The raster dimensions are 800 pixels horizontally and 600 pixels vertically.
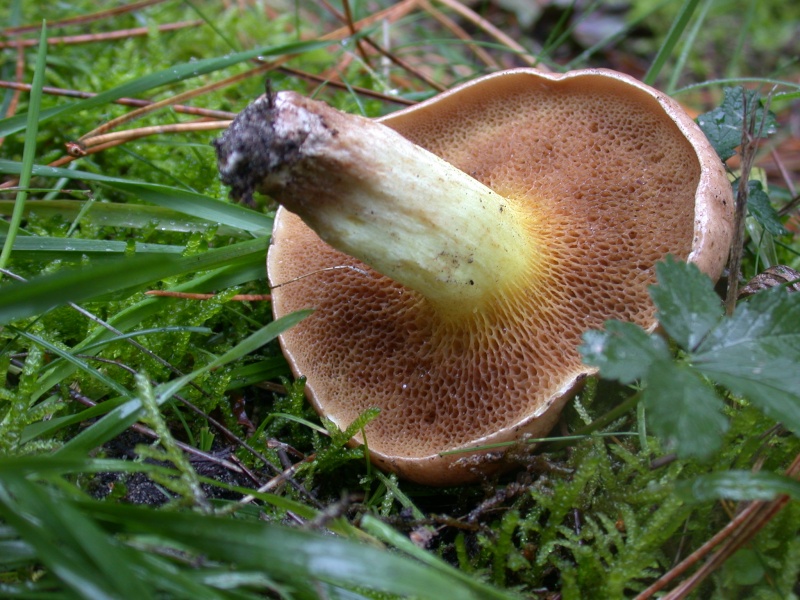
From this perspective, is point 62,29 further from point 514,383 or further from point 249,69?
point 514,383

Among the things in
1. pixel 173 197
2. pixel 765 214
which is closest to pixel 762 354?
pixel 765 214

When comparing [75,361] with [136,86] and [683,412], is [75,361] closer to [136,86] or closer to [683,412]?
[136,86]

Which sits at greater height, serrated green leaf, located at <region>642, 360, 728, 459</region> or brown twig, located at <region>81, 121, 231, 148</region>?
brown twig, located at <region>81, 121, 231, 148</region>

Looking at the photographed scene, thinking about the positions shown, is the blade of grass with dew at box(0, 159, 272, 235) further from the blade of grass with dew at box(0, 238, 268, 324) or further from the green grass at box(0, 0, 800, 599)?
the blade of grass with dew at box(0, 238, 268, 324)

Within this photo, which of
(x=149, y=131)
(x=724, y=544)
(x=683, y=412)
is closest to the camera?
(x=683, y=412)

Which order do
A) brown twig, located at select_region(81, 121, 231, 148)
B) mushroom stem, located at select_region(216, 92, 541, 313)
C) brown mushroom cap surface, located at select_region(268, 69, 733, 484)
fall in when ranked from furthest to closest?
brown twig, located at select_region(81, 121, 231, 148) → brown mushroom cap surface, located at select_region(268, 69, 733, 484) → mushroom stem, located at select_region(216, 92, 541, 313)

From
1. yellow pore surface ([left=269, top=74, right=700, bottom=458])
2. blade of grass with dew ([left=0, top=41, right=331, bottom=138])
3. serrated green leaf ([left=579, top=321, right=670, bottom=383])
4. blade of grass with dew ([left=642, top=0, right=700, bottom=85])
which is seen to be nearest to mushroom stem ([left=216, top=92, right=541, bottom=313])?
yellow pore surface ([left=269, top=74, right=700, bottom=458])

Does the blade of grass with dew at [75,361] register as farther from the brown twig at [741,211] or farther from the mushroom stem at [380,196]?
the brown twig at [741,211]
